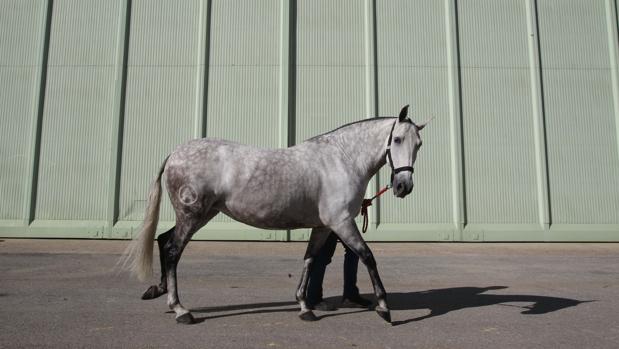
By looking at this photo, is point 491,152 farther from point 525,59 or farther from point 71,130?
point 71,130

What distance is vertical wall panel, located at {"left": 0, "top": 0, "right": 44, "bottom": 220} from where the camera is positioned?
46.0ft

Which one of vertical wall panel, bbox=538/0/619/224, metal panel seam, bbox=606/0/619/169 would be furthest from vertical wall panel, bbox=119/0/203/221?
metal panel seam, bbox=606/0/619/169

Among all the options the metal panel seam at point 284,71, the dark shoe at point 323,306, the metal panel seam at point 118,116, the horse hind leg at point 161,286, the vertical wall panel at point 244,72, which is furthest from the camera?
the vertical wall panel at point 244,72

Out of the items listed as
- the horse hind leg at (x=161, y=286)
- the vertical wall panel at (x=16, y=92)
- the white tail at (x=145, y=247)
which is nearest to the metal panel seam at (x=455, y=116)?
the horse hind leg at (x=161, y=286)

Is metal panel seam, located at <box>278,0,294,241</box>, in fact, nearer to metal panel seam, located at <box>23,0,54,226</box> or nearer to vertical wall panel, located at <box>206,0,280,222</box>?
vertical wall panel, located at <box>206,0,280,222</box>

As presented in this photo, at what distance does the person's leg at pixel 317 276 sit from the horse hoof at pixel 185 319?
1418 mm

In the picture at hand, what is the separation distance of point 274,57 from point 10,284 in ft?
36.8

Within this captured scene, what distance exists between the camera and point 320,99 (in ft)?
48.3

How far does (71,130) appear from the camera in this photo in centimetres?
1441

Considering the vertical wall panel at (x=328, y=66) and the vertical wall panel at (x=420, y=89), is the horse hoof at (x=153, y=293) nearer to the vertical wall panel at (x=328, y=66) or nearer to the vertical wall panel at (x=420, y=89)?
the vertical wall panel at (x=328, y=66)

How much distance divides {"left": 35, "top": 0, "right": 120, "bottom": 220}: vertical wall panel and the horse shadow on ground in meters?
11.3

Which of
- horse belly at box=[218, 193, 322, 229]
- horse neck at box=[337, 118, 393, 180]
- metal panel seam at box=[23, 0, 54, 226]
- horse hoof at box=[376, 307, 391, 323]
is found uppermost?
metal panel seam at box=[23, 0, 54, 226]

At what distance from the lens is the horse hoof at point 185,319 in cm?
398

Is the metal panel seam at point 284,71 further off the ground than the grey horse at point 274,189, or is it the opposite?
the metal panel seam at point 284,71
